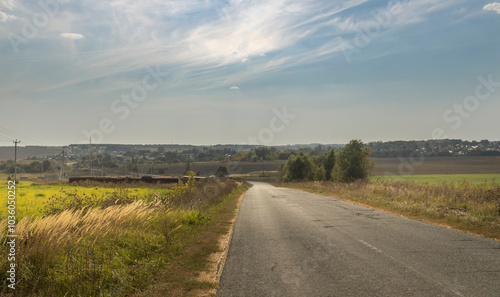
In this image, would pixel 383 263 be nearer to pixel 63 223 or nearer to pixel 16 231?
pixel 63 223

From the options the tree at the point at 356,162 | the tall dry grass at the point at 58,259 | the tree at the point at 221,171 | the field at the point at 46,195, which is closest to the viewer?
the tall dry grass at the point at 58,259

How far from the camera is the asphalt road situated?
224 inches

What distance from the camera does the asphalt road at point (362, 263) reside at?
569 cm

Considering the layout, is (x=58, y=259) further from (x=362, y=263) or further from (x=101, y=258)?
(x=362, y=263)

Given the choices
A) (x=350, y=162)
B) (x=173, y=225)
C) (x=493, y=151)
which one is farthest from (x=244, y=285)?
(x=493, y=151)

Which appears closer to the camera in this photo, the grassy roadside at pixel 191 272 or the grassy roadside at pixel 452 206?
the grassy roadside at pixel 191 272

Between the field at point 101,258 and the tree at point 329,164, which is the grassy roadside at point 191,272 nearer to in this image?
the field at point 101,258

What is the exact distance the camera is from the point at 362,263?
7211mm

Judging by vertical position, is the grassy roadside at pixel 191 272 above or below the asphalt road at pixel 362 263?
below

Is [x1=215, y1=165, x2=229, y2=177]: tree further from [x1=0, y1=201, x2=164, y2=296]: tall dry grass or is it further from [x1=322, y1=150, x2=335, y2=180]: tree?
[x1=0, y1=201, x2=164, y2=296]: tall dry grass

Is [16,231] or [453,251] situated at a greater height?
[16,231]

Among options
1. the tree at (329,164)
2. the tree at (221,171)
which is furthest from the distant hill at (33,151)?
the tree at (329,164)

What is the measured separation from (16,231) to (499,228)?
14.1 metres

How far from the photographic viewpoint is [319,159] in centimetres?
9781
